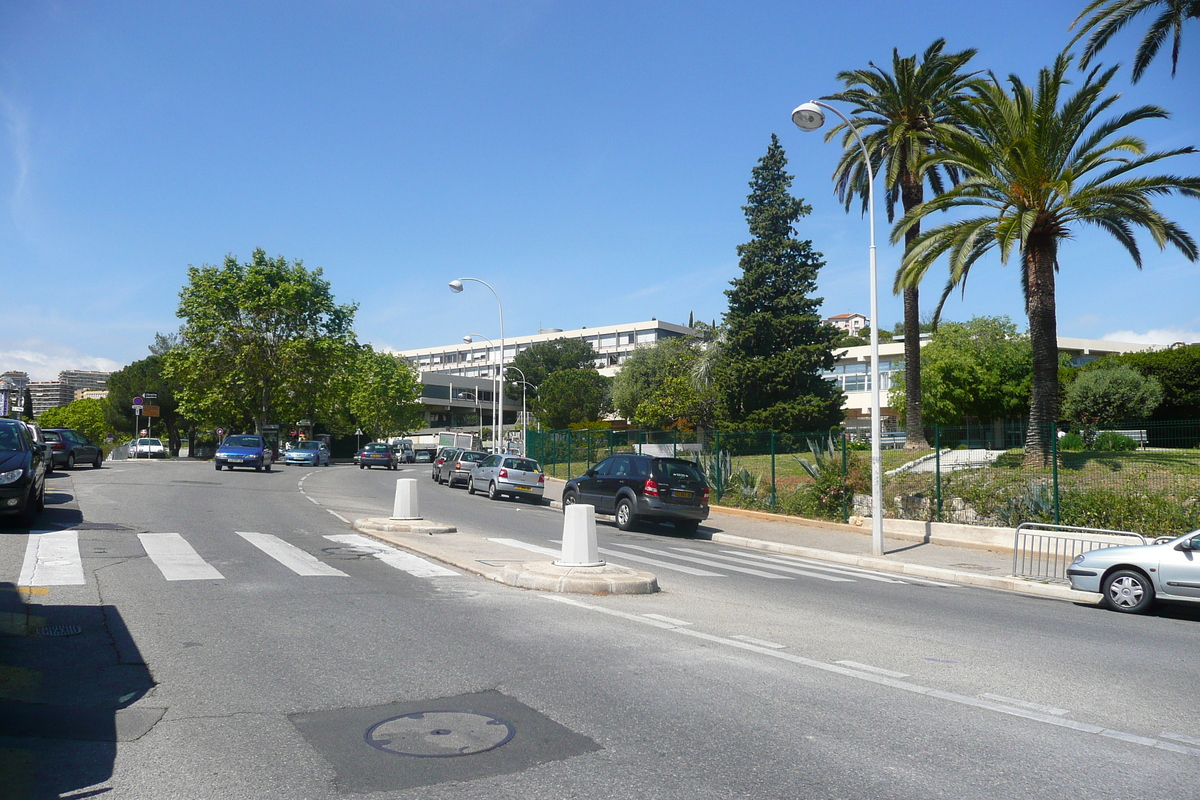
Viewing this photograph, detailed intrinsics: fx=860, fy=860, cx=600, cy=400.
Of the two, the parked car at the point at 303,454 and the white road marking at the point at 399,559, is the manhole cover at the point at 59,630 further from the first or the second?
the parked car at the point at 303,454

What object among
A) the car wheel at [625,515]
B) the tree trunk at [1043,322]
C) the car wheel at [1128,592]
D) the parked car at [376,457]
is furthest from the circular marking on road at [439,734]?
the parked car at [376,457]

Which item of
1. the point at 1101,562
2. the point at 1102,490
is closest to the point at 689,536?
the point at 1102,490

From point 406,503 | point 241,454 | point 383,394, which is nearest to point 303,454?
point 241,454

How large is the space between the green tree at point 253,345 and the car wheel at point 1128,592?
56265 millimetres

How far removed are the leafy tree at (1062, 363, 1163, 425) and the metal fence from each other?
25.2 meters

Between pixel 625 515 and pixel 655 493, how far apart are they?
42.5 inches

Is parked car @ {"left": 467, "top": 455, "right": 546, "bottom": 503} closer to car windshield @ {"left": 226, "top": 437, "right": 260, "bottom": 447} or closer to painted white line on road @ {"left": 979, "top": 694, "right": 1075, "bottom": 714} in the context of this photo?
car windshield @ {"left": 226, "top": 437, "right": 260, "bottom": 447}

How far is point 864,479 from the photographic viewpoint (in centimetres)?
2075

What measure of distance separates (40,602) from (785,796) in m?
7.37

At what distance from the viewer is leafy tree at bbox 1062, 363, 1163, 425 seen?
44375 millimetres

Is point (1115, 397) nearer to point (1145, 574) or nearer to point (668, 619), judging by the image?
point (1145, 574)

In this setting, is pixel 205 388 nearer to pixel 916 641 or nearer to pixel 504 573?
pixel 504 573

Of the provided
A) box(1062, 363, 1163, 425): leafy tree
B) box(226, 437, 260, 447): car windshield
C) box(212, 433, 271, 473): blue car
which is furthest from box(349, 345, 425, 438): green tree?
box(1062, 363, 1163, 425): leafy tree

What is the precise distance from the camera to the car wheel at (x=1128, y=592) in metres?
10.8
